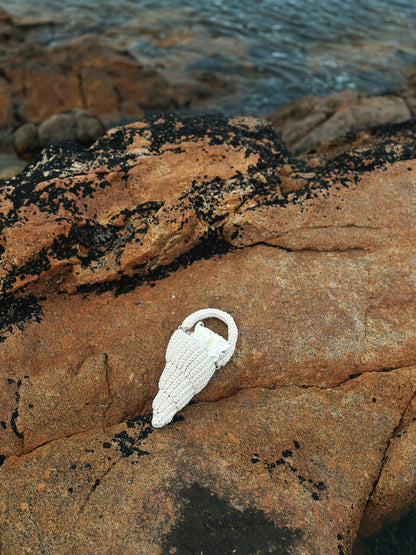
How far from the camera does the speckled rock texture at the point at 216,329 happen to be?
238 centimetres

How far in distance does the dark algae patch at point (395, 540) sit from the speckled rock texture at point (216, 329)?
63 millimetres

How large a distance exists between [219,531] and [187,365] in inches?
36.0

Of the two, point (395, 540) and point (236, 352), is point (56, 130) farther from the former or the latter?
point (395, 540)

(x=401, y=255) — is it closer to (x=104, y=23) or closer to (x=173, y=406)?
(x=173, y=406)

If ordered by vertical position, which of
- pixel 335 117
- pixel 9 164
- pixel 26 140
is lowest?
pixel 9 164

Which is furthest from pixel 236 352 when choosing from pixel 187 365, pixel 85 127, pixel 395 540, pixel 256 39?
pixel 256 39

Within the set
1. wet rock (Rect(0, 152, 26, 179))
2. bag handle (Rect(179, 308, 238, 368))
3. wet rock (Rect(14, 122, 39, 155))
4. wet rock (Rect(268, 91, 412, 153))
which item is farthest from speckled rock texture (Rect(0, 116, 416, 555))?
wet rock (Rect(14, 122, 39, 155))

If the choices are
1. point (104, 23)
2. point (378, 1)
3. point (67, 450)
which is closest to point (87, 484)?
point (67, 450)

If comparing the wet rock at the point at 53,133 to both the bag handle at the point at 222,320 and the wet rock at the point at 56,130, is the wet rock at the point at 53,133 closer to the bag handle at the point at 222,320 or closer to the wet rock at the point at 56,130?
the wet rock at the point at 56,130

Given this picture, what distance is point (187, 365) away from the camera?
108 inches

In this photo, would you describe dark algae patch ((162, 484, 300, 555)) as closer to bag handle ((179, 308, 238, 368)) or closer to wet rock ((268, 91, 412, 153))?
bag handle ((179, 308, 238, 368))

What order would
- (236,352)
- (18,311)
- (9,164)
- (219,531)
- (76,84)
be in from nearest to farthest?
(219,531)
(236,352)
(18,311)
(9,164)
(76,84)

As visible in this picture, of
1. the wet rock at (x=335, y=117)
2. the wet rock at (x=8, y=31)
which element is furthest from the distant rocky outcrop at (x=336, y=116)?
the wet rock at (x=8, y=31)

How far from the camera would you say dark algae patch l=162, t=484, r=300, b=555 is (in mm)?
2256
